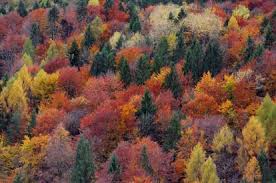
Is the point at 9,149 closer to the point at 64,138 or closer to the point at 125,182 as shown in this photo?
the point at 64,138

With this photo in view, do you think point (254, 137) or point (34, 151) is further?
point (34, 151)

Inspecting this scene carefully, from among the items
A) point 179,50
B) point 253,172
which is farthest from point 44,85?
point 253,172

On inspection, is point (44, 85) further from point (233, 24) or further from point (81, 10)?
point (81, 10)

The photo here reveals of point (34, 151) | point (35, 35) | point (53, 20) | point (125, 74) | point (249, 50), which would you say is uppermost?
point (249, 50)

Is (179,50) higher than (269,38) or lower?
lower

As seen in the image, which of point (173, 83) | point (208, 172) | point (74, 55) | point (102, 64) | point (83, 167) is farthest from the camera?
point (74, 55)
